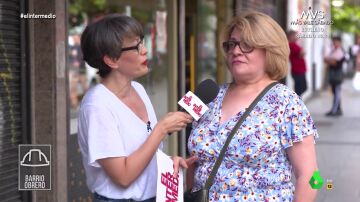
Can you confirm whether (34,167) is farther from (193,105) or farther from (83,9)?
(193,105)

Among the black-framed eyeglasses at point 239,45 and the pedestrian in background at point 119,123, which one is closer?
the pedestrian in background at point 119,123

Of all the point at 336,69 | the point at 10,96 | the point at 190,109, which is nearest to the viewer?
the point at 190,109

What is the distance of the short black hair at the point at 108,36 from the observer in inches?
97.7

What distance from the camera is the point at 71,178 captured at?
5.46 m

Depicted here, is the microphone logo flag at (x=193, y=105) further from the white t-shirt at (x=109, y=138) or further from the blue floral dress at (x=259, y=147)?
the white t-shirt at (x=109, y=138)

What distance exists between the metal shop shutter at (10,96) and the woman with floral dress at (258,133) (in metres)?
2.40

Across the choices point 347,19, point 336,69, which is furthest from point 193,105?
point 347,19

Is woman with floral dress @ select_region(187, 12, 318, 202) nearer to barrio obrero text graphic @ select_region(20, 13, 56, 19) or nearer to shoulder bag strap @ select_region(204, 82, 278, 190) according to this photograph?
shoulder bag strap @ select_region(204, 82, 278, 190)

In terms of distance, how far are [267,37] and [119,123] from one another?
0.67 meters

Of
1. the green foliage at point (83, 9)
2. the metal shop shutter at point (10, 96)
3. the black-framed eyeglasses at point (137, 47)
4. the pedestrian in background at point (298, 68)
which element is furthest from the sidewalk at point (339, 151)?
the black-framed eyeglasses at point (137, 47)

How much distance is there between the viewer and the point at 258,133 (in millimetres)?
2434

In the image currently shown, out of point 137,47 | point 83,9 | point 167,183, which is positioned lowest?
point 167,183

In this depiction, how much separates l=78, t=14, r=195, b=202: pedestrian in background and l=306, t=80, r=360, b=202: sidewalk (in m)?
4.62

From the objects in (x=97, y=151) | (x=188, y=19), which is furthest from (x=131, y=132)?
(x=188, y=19)
